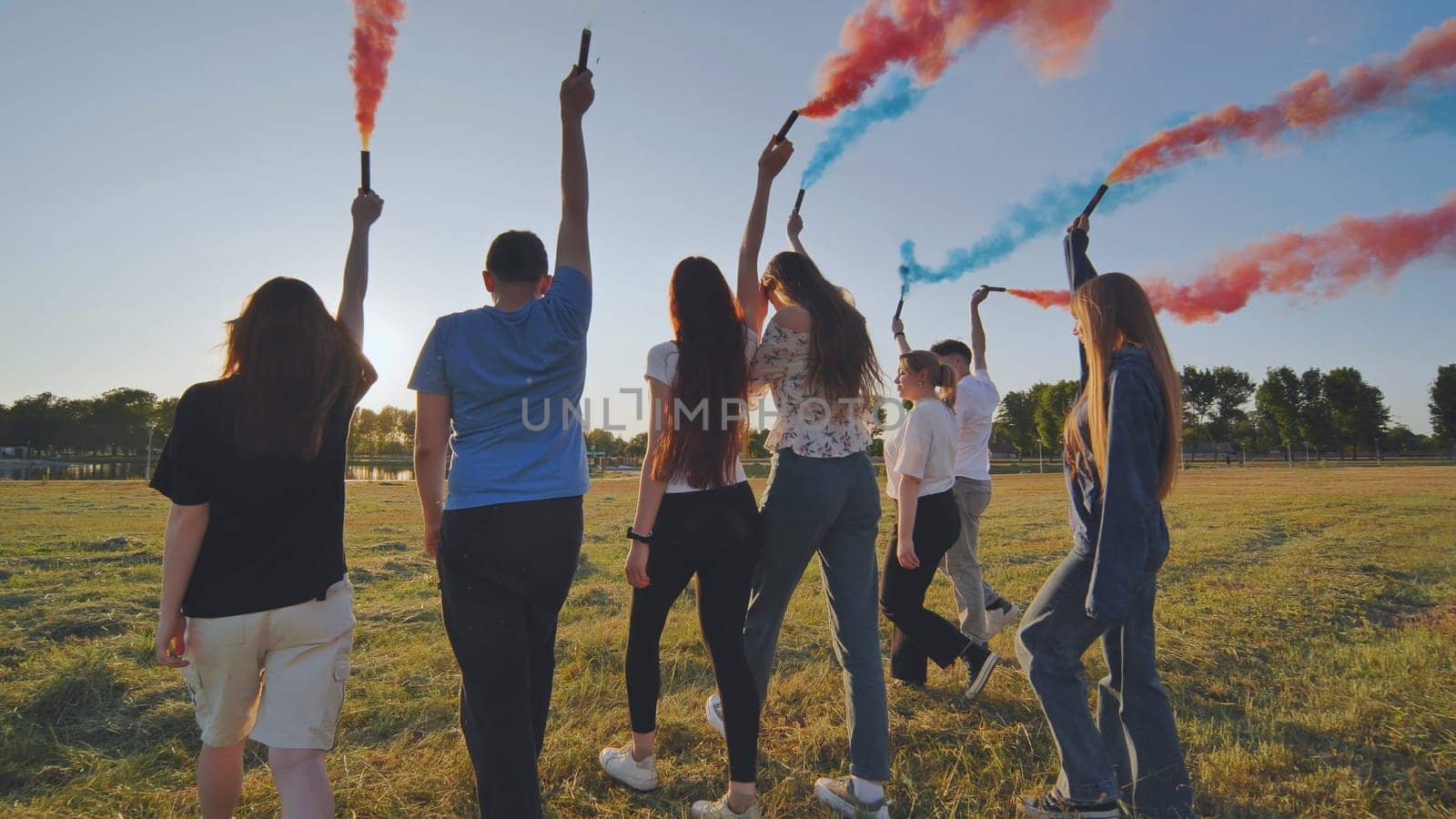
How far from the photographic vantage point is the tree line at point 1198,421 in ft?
219

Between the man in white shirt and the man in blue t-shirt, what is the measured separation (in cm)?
345

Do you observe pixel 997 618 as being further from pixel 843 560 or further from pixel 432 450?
pixel 432 450

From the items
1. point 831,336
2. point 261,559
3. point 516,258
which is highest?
point 516,258

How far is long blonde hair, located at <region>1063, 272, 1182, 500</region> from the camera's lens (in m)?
2.85

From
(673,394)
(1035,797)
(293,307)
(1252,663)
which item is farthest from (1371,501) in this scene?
(293,307)

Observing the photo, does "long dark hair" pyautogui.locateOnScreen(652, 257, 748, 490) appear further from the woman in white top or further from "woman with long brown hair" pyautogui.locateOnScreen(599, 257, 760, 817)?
the woman in white top

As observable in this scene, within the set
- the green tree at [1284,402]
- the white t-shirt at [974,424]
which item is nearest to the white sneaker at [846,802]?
the white t-shirt at [974,424]

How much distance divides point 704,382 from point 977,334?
389 centimetres

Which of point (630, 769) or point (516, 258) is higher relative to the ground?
point (516, 258)

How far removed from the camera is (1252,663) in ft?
16.9

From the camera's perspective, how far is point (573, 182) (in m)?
2.57

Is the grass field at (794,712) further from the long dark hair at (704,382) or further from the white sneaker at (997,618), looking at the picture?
the long dark hair at (704,382)

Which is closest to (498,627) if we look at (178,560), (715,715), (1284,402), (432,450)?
(432,450)

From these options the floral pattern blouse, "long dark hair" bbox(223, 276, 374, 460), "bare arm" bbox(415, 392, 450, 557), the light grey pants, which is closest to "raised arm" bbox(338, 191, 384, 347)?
"long dark hair" bbox(223, 276, 374, 460)
